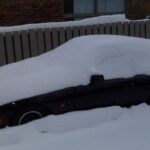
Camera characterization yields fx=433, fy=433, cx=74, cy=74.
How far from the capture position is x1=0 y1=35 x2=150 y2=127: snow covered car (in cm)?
641

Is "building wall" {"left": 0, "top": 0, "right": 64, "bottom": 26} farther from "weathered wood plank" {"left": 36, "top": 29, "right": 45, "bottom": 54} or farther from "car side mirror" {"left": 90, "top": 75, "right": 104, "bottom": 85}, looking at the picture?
"car side mirror" {"left": 90, "top": 75, "right": 104, "bottom": 85}

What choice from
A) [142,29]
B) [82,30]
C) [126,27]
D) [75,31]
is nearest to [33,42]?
[75,31]

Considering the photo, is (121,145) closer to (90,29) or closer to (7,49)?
(7,49)

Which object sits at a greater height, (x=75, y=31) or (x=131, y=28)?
(x=75, y=31)

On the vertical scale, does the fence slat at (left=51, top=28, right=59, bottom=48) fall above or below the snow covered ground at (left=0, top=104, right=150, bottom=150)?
above

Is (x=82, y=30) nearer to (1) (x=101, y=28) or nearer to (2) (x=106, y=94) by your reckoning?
(1) (x=101, y=28)

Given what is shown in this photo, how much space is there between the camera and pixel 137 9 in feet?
50.1

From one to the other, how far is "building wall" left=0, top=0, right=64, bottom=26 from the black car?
6400mm

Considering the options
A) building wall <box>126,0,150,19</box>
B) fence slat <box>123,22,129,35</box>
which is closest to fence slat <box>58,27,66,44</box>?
fence slat <box>123,22,129,35</box>

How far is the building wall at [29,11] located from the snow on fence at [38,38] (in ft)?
7.13

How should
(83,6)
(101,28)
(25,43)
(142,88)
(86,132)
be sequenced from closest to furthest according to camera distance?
(86,132)
(142,88)
(25,43)
(101,28)
(83,6)

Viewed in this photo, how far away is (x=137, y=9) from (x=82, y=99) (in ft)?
30.1

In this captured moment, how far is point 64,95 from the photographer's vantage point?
657 cm

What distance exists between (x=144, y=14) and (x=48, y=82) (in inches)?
376
